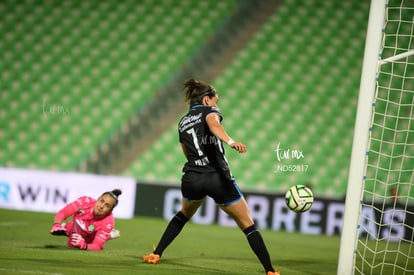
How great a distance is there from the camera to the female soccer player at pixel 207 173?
4.70 m

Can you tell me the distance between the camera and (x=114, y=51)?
531 inches

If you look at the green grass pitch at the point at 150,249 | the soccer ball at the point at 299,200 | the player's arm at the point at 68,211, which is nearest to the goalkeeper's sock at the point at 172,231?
the green grass pitch at the point at 150,249

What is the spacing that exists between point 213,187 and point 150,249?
196cm

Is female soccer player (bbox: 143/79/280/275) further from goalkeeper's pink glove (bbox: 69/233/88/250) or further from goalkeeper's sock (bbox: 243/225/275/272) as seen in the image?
goalkeeper's pink glove (bbox: 69/233/88/250)

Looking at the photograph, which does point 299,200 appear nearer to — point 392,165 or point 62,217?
point 62,217

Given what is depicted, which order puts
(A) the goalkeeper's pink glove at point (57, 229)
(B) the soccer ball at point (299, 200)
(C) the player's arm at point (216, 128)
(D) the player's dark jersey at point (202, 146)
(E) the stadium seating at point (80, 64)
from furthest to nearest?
(E) the stadium seating at point (80, 64) < (A) the goalkeeper's pink glove at point (57, 229) < (B) the soccer ball at point (299, 200) < (D) the player's dark jersey at point (202, 146) < (C) the player's arm at point (216, 128)

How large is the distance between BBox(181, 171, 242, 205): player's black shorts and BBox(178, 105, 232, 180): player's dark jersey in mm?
50

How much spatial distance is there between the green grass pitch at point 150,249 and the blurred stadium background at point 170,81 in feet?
8.51

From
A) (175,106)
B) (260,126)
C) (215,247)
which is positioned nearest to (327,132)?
(260,126)

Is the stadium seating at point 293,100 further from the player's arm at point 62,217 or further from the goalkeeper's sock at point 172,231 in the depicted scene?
the goalkeeper's sock at point 172,231

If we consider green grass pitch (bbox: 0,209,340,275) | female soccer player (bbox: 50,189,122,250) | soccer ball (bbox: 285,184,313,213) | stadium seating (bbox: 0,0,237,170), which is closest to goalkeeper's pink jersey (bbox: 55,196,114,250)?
female soccer player (bbox: 50,189,122,250)

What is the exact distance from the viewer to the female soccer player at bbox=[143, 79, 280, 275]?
470 cm

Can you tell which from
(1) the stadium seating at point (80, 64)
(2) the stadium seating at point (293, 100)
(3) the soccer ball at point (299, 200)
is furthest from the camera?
(1) the stadium seating at point (80, 64)

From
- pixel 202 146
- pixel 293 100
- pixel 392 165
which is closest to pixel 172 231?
pixel 202 146
